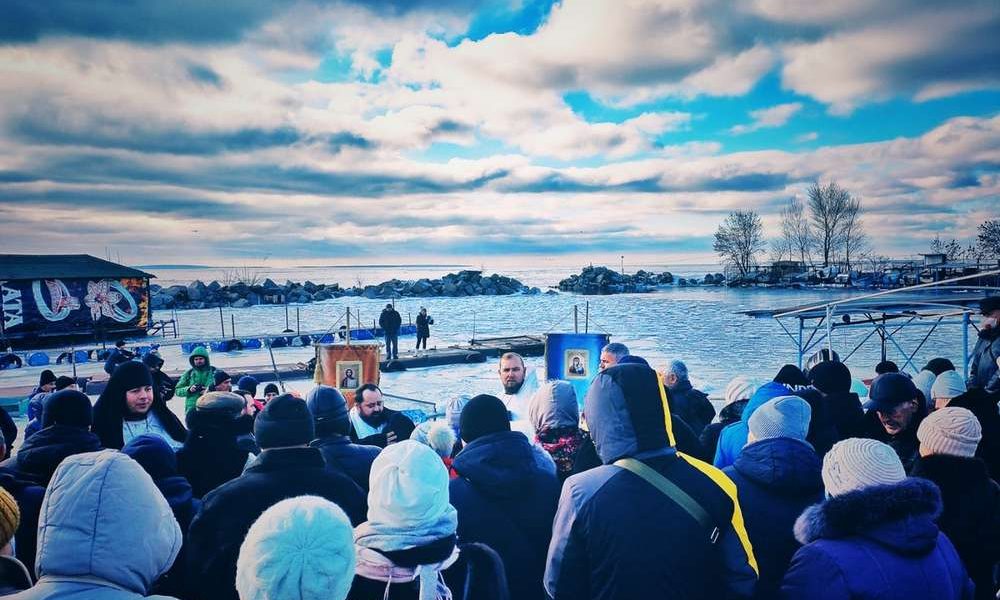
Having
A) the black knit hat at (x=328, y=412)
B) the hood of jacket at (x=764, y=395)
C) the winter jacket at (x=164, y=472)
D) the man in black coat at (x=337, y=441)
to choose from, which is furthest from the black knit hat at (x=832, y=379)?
the winter jacket at (x=164, y=472)

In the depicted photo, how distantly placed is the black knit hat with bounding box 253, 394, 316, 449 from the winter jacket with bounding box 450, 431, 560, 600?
2.24ft

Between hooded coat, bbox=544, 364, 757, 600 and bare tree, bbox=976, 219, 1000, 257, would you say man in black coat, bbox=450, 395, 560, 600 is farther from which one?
bare tree, bbox=976, 219, 1000, 257

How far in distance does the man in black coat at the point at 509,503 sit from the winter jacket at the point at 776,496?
0.81m

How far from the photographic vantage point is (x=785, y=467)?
2391mm

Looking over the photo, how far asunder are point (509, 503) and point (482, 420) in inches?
14.7

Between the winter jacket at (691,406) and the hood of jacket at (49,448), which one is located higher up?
the hood of jacket at (49,448)

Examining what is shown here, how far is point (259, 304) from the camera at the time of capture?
46781 mm

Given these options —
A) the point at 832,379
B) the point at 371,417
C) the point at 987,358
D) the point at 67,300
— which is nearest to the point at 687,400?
the point at 832,379

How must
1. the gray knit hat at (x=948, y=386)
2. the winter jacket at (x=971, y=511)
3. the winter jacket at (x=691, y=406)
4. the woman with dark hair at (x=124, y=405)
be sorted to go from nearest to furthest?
1. the winter jacket at (x=971, y=511)
2. the gray knit hat at (x=948, y=386)
3. the woman with dark hair at (x=124, y=405)
4. the winter jacket at (x=691, y=406)

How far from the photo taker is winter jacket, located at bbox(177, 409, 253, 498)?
3283 mm

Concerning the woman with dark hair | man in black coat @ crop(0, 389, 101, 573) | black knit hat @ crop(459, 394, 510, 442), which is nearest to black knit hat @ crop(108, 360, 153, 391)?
the woman with dark hair

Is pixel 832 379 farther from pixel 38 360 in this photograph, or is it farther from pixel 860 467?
pixel 38 360

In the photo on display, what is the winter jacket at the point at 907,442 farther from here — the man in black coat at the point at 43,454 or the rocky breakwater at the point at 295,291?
the rocky breakwater at the point at 295,291

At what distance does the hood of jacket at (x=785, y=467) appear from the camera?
93.7 inches
